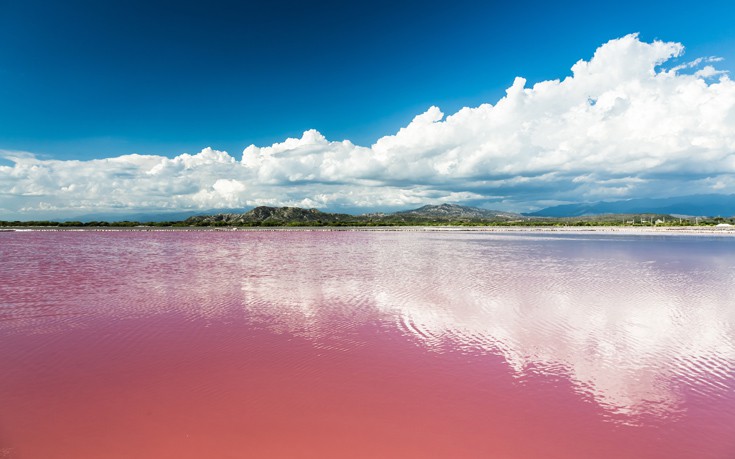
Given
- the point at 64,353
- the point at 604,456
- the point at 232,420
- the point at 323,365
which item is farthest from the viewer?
the point at 64,353

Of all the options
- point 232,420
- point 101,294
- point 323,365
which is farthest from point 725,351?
point 101,294

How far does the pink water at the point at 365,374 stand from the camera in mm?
5711

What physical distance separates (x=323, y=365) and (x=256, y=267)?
17.9 m

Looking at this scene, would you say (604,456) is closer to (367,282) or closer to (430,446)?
(430,446)

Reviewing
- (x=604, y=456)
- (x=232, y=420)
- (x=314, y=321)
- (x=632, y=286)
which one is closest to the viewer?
(x=604, y=456)

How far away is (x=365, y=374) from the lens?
8023 mm

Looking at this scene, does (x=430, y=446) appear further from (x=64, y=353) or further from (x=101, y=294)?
(x=101, y=294)

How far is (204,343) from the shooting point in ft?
32.2

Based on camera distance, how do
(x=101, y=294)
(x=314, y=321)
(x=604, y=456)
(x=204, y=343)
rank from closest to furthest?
(x=604, y=456) → (x=204, y=343) → (x=314, y=321) → (x=101, y=294)

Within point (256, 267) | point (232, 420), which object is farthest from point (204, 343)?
point (256, 267)

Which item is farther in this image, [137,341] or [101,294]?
[101,294]

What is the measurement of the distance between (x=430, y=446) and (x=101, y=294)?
50.3 feet

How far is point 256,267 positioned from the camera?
25.2m

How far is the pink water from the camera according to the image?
571 cm
